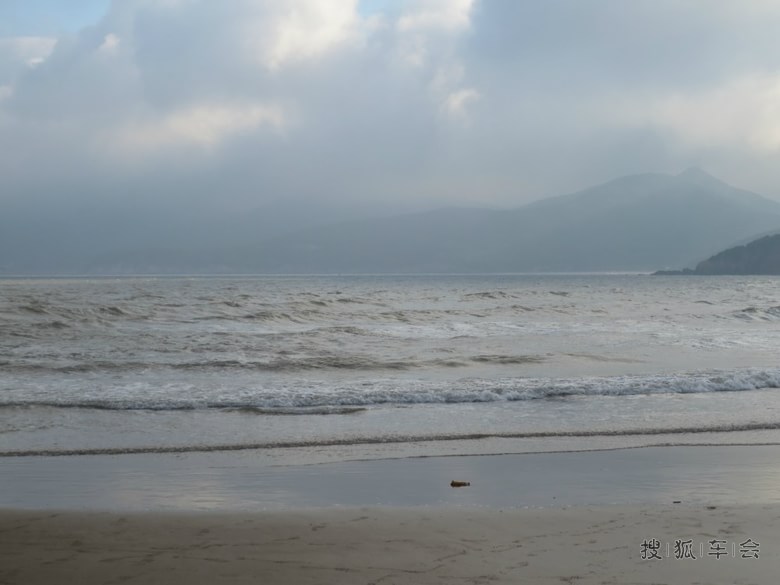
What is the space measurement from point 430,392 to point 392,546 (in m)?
9.34

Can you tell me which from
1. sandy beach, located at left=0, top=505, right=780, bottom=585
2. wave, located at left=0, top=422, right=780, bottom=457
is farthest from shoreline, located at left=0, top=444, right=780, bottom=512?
sandy beach, located at left=0, top=505, right=780, bottom=585

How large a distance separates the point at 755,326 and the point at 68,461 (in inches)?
1329

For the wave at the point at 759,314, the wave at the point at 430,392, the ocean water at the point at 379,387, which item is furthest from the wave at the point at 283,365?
the wave at the point at 759,314

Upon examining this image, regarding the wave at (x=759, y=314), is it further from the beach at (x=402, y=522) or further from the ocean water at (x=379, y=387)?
the beach at (x=402, y=522)

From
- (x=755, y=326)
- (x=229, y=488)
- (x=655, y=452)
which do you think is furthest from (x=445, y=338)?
(x=229, y=488)

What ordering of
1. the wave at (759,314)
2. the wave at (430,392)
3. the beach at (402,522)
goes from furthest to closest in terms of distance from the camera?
the wave at (759,314) → the wave at (430,392) → the beach at (402,522)

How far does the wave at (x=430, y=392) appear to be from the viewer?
49.0 feet

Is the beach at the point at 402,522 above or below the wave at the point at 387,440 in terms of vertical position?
above

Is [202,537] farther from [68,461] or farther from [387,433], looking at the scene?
[387,433]

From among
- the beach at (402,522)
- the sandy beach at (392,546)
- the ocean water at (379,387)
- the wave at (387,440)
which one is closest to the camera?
the sandy beach at (392,546)

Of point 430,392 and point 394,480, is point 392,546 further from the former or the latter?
point 430,392

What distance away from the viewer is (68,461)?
1042cm

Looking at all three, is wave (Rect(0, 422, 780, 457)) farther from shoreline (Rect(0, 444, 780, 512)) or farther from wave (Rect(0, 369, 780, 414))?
wave (Rect(0, 369, 780, 414))

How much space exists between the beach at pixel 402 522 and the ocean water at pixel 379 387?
1443mm
